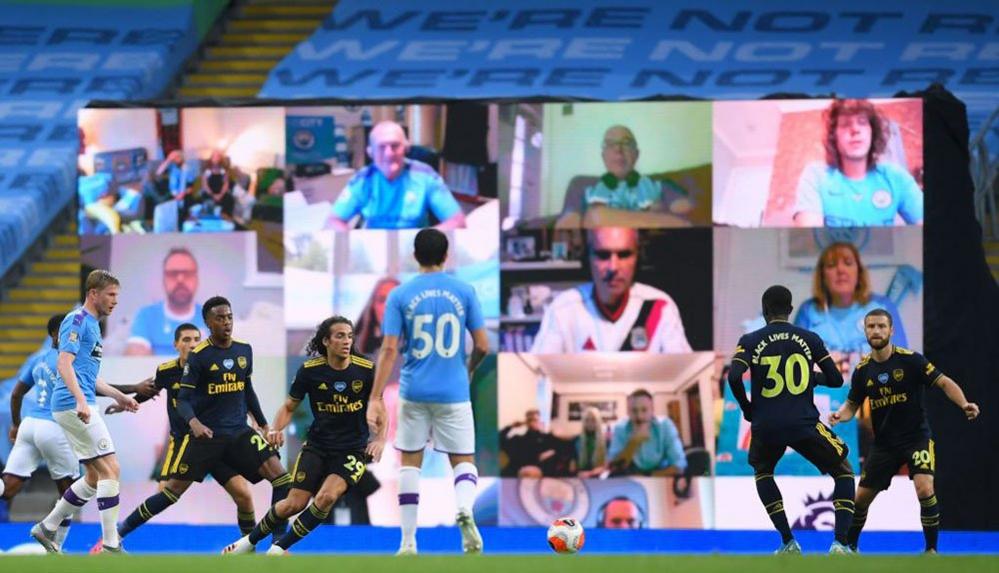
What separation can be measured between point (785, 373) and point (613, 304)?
16.2ft

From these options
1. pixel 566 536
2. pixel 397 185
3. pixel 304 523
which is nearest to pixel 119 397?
pixel 304 523

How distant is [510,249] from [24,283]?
26.1 ft

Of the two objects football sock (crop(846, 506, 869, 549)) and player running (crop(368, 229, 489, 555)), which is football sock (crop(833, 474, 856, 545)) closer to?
football sock (crop(846, 506, 869, 549))

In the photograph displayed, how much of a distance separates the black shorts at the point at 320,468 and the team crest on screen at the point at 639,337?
5.32 metres

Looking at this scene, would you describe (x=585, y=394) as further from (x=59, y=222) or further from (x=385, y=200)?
(x=59, y=222)

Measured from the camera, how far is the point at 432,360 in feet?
37.0

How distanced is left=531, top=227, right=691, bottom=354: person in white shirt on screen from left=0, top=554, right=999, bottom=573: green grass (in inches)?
303

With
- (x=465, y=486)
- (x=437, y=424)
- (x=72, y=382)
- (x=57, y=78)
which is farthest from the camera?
(x=57, y=78)

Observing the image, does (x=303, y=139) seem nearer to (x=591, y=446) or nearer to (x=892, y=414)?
(x=591, y=446)

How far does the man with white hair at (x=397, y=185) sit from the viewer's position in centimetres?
1688

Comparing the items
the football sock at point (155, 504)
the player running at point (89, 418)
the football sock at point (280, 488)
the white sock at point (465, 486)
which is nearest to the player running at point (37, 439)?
the player running at point (89, 418)

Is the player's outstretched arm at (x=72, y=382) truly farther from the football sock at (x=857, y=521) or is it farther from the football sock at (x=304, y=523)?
the football sock at (x=857, y=521)

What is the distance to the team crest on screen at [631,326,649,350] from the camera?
1669 cm

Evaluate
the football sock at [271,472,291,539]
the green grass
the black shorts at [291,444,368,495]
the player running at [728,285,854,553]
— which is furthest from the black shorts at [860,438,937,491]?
the football sock at [271,472,291,539]
